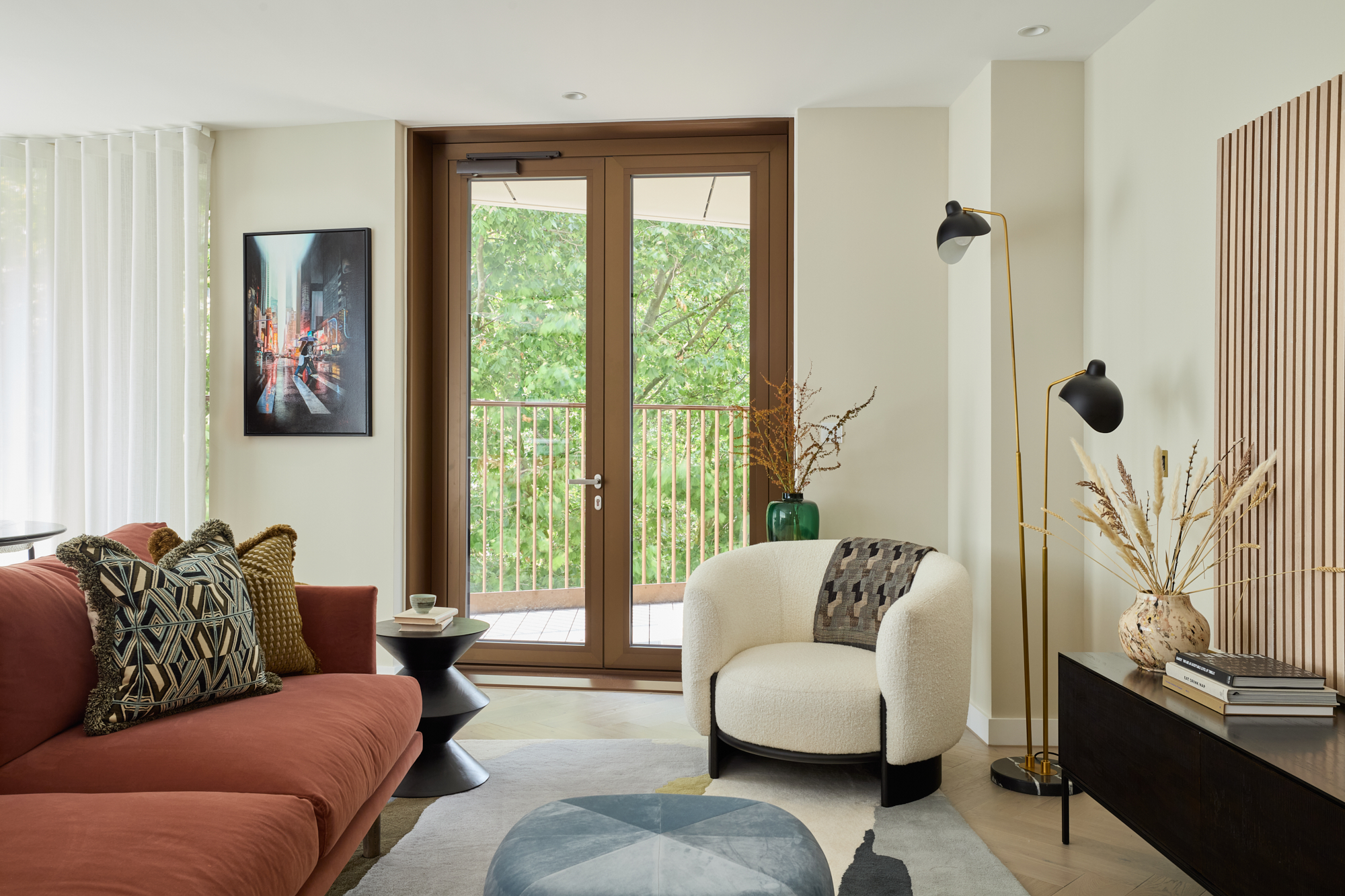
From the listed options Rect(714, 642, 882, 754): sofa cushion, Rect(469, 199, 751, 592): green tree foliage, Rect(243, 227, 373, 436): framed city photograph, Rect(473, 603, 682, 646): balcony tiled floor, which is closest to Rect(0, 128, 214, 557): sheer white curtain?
Rect(243, 227, 373, 436): framed city photograph

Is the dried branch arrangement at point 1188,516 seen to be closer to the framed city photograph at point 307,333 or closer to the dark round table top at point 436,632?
the dark round table top at point 436,632

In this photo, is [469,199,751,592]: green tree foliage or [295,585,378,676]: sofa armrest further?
[469,199,751,592]: green tree foliage

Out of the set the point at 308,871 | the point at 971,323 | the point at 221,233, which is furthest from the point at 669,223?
the point at 308,871

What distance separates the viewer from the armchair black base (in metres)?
2.61

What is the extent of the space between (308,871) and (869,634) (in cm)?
205

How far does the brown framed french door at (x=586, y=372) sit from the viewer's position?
13.4 ft

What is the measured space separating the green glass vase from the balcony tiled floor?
0.86m

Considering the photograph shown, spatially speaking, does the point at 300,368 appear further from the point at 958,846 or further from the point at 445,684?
the point at 958,846

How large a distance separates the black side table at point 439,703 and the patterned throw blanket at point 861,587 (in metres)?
1.26

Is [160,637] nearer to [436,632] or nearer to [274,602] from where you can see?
[274,602]

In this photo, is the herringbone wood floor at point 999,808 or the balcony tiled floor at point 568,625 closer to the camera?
the herringbone wood floor at point 999,808

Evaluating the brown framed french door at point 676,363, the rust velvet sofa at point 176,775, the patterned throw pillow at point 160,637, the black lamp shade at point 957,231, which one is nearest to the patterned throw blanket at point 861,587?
the brown framed french door at point 676,363

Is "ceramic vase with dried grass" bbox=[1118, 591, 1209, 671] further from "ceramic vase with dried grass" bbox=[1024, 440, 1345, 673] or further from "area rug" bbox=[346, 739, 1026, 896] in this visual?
"area rug" bbox=[346, 739, 1026, 896]

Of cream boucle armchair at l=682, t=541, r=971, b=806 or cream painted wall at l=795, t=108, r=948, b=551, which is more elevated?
cream painted wall at l=795, t=108, r=948, b=551
